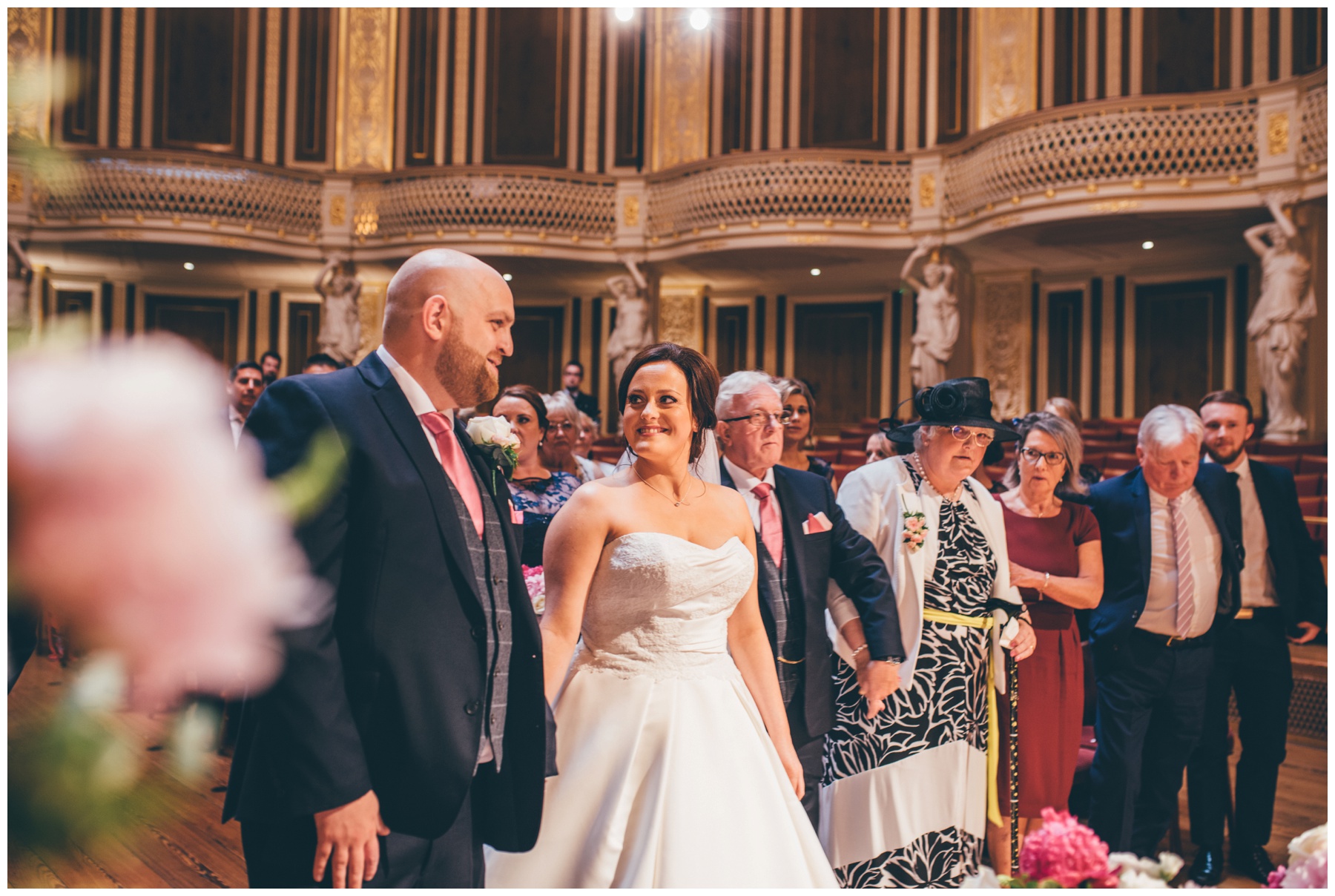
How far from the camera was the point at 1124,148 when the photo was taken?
32.2 feet

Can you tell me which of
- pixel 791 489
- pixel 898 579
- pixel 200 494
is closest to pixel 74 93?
pixel 200 494

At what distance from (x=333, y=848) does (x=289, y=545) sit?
953 mm

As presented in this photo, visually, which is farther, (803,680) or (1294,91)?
(1294,91)

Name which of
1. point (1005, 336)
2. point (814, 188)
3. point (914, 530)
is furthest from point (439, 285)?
point (1005, 336)

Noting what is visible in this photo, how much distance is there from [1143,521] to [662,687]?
1.90 meters

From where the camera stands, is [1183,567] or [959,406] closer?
[959,406]

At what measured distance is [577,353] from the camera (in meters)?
14.9

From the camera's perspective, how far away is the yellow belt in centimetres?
272

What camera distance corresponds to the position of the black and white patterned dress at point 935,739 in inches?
103

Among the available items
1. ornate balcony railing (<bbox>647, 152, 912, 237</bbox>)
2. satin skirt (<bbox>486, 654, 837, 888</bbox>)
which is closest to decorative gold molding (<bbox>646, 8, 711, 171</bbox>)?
ornate balcony railing (<bbox>647, 152, 912, 237</bbox>)

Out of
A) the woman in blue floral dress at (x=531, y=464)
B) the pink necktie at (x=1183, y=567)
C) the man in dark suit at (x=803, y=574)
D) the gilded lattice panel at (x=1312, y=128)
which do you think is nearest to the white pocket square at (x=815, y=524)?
the man in dark suit at (x=803, y=574)

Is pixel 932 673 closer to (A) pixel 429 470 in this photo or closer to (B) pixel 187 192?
(A) pixel 429 470

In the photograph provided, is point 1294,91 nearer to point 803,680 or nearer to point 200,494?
point 803,680

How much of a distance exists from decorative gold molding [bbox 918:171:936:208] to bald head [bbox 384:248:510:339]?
10862mm
